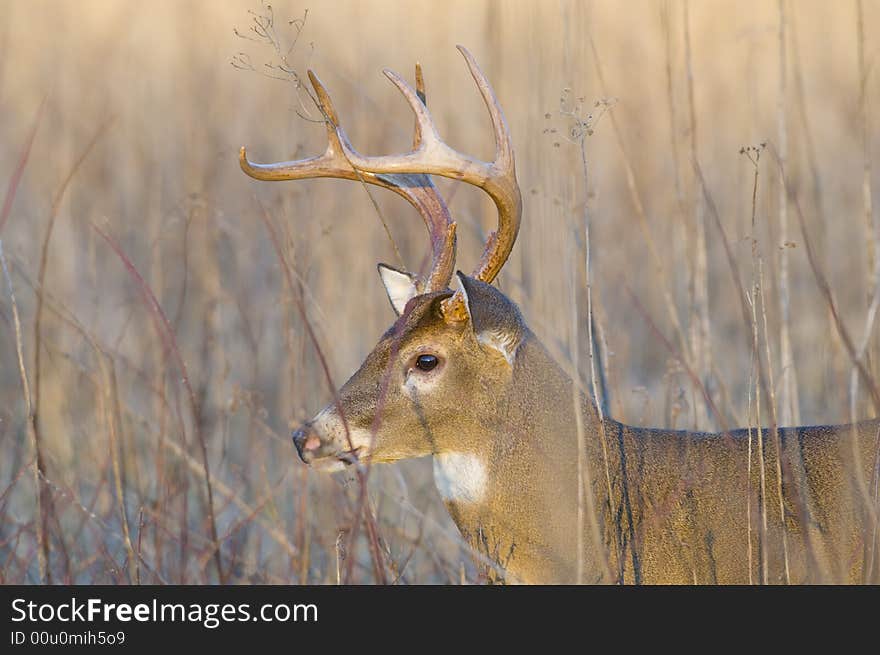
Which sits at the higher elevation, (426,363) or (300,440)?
(426,363)

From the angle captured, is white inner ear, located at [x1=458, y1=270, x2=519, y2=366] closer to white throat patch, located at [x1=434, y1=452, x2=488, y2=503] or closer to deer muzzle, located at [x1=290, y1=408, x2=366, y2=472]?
white throat patch, located at [x1=434, y1=452, x2=488, y2=503]

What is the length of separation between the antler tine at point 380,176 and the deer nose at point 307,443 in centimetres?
64

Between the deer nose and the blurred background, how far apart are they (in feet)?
1.52

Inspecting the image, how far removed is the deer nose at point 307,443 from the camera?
138 inches

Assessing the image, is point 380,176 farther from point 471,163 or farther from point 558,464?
point 558,464

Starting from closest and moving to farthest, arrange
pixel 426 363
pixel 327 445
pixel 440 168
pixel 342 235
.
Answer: pixel 327 445 < pixel 426 363 < pixel 440 168 < pixel 342 235

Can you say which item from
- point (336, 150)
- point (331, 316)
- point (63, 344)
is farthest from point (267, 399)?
point (336, 150)

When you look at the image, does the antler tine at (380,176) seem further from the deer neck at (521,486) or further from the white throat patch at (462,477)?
the white throat patch at (462,477)

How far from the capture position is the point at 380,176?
13.4 feet

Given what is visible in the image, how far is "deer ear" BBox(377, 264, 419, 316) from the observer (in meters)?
4.01

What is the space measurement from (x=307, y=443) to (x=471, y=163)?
38.3 inches

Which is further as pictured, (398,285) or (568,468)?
(398,285)

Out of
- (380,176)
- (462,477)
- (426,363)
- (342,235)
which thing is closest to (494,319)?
(426,363)

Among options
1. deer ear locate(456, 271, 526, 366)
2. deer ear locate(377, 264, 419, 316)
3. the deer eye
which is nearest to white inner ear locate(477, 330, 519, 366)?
deer ear locate(456, 271, 526, 366)
